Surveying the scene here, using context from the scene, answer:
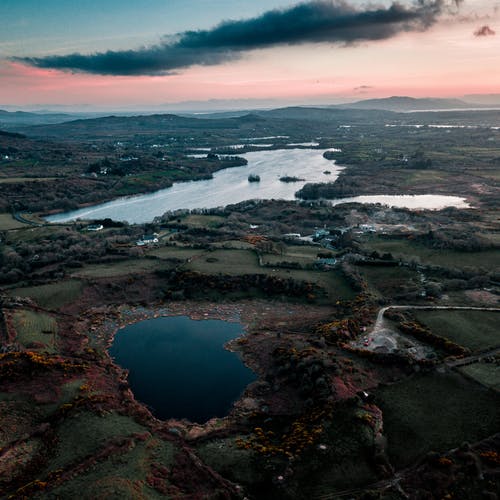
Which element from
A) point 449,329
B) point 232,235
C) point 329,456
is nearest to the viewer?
point 329,456

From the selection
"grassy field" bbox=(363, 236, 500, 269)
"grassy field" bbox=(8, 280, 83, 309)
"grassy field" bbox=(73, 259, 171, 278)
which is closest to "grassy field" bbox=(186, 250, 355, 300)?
"grassy field" bbox=(73, 259, 171, 278)

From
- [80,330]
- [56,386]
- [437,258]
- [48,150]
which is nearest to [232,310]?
[80,330]

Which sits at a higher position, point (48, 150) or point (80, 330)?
point (48, 150)

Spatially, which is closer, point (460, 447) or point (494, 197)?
point (460, 447)

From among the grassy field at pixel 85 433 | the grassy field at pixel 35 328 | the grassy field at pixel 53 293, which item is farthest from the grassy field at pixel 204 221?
the grassy field at pixel 85 433

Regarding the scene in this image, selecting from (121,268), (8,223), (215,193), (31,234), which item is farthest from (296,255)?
(215,193)

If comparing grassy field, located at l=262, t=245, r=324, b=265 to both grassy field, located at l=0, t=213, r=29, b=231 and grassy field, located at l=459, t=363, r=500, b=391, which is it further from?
grassy field, located at l=0, t=213, r=29, b=231

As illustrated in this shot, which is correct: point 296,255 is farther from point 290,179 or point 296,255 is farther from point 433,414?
point 290,179

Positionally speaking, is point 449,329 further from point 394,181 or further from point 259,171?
point 259,171
